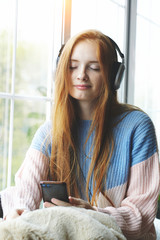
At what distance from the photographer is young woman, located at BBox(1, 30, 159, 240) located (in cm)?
123

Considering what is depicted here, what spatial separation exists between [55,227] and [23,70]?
47.6 inches

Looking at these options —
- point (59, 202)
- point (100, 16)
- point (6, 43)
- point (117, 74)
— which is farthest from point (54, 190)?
point (100, 16)

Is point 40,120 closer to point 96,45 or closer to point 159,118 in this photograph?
point 96,45

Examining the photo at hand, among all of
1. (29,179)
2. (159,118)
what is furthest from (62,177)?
(159,118)

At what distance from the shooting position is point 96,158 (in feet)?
4.34

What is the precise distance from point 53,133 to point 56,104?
0.14m

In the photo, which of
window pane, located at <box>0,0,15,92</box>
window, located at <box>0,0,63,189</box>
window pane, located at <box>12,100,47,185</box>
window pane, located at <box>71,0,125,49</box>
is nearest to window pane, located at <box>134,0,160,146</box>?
window pane, located at <box>71,0,125,49</box>

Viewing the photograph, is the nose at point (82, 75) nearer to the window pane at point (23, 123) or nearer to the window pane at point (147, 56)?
the window pane at point (23, 123)

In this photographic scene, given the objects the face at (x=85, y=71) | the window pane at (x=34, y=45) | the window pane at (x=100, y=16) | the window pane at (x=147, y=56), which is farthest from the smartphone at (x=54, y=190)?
the window pane at (x=147, y=56)

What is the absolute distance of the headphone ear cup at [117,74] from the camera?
4.33ft

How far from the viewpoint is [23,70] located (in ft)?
5.86

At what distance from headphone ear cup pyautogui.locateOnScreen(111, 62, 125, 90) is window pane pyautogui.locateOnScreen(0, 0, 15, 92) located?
635 millimetres

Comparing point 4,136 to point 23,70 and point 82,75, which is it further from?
point 82,75

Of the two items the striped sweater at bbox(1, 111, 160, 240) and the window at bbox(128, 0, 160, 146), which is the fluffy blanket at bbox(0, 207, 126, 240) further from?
the window at bbox(128, 0, 160, 146)
